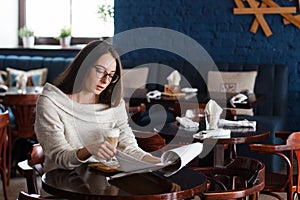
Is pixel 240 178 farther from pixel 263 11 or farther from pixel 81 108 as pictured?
pixel 263 11

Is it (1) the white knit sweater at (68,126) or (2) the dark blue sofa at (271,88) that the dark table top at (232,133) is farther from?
(2) the dark blue sofa at (271,88)

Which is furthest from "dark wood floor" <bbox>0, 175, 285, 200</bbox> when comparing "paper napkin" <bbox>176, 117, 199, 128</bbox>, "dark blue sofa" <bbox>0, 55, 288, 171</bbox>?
"paper napkin" <bbox>176, 117, 199, 128</bbox>

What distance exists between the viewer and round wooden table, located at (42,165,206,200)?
215 cm

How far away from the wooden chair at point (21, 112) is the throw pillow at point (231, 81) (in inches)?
78.6

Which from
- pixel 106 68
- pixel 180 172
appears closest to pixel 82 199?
pixel 180 172

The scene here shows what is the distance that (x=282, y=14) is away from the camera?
6176 millimetres

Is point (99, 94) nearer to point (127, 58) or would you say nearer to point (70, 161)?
point (70, 161)

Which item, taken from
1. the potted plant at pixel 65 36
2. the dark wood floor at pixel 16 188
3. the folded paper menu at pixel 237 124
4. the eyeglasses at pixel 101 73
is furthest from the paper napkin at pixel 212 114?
the potted plant at pixel 65 36

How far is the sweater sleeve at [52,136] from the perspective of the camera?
2500 mm

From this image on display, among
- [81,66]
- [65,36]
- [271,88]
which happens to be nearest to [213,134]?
[81,66]

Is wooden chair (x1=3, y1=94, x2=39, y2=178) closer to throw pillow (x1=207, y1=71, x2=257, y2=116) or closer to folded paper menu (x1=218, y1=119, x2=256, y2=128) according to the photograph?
folded paper menu (x1=218, y1=119, x2=256, y2=128)

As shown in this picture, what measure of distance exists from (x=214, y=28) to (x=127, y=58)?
1.11 m

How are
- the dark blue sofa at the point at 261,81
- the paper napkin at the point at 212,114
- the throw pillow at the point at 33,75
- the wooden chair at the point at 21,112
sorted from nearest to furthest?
the paper napkin at the point at 212,114 → the wooden chair at the point at 21,112 → the dark blue sofa at the point at 261,81 → the throw pillow at the point at 33,75

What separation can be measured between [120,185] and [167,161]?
0.80 feet
